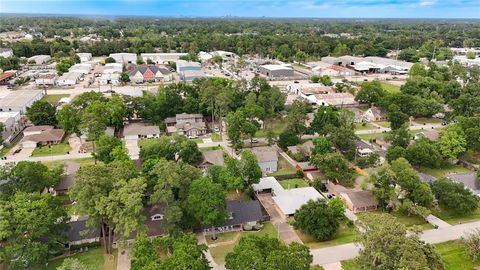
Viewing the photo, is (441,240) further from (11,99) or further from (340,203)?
(11,99)

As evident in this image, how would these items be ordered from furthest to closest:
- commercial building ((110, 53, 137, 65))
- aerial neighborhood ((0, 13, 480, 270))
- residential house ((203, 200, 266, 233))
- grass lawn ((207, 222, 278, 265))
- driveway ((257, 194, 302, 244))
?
1. commercial building ((110, 53, 137, 65))
2. residential house ((203, 200, 266, 233))
3. driveway ((257, 194, 302, 244))
4. grass lawn ((207, 222, 278, 265))
5. aerial neighborhood ((0, 13, 480, 270))

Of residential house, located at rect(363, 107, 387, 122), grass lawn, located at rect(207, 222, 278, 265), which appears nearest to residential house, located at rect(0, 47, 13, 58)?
residential house, located at rect(363, 107, 387, 122)

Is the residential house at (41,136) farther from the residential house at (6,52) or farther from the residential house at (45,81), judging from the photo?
the residential house at (6,52)

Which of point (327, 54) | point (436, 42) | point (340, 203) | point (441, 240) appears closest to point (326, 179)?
point (340, 203)

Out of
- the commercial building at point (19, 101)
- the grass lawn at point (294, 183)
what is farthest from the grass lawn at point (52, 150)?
the grass lawn at point (294, 183)

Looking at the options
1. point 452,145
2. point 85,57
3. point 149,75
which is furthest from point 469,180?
point 85,57

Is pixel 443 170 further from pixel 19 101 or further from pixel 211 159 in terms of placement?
pixel 19 101

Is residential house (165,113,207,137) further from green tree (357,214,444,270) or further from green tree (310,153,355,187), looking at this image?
green tree (357,214,444,270)
